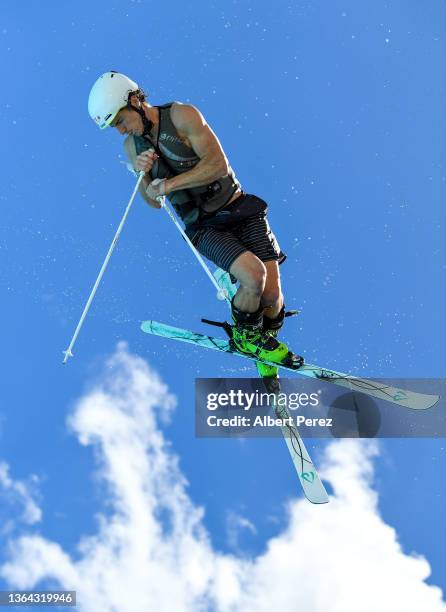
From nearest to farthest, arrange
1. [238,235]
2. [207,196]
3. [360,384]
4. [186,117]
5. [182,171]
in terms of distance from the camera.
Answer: [186,117] → [182,171] → [207,196] → [238,235] → [360,384]

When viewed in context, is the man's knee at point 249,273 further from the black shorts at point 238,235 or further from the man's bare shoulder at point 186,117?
the man's bare shoulder at point 186,117

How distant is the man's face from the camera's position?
761 cm

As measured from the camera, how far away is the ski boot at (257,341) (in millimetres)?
8164

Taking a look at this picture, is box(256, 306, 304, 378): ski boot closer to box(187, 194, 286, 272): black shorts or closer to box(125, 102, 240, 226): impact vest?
box(187, 194, 286, 272): black shorts

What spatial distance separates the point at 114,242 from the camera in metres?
8.39

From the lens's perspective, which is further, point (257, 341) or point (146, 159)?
point (257, 341)

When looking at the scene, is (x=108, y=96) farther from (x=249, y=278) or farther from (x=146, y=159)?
(x=249, y=278)

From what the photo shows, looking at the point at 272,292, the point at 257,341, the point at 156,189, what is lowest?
the point at 257,341

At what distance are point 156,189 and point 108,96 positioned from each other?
106cm

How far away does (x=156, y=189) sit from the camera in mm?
7656

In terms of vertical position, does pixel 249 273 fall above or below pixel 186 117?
below

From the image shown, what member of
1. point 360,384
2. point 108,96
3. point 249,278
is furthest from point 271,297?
point 108,96

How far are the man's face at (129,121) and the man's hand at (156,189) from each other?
0.53 meters

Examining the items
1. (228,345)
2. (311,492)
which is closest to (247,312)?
(228,345)
